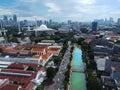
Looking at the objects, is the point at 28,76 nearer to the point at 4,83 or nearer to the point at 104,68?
the point at 4,83

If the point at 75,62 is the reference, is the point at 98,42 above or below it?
above

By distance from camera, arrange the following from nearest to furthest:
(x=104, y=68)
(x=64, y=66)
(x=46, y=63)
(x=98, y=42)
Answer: (x=104, y=68)
(x=64, y=66)
(x=46, y=63)
(x=98, y=42)

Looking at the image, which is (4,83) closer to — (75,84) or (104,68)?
(75,84)

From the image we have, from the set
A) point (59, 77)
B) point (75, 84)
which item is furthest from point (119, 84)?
point (59, 77)

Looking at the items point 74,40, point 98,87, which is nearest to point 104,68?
point 98,87

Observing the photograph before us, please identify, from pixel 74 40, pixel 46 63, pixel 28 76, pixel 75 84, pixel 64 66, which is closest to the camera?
pixel 28 76

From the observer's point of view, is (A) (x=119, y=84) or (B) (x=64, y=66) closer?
(A) (x=119, y=84)

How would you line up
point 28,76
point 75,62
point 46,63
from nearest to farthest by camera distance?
point 28,76, point 46,63, point 75,62

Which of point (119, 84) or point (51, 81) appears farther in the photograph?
point (51, 81)

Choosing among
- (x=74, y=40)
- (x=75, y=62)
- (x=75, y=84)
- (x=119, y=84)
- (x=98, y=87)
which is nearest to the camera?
(x=98, y=87)
